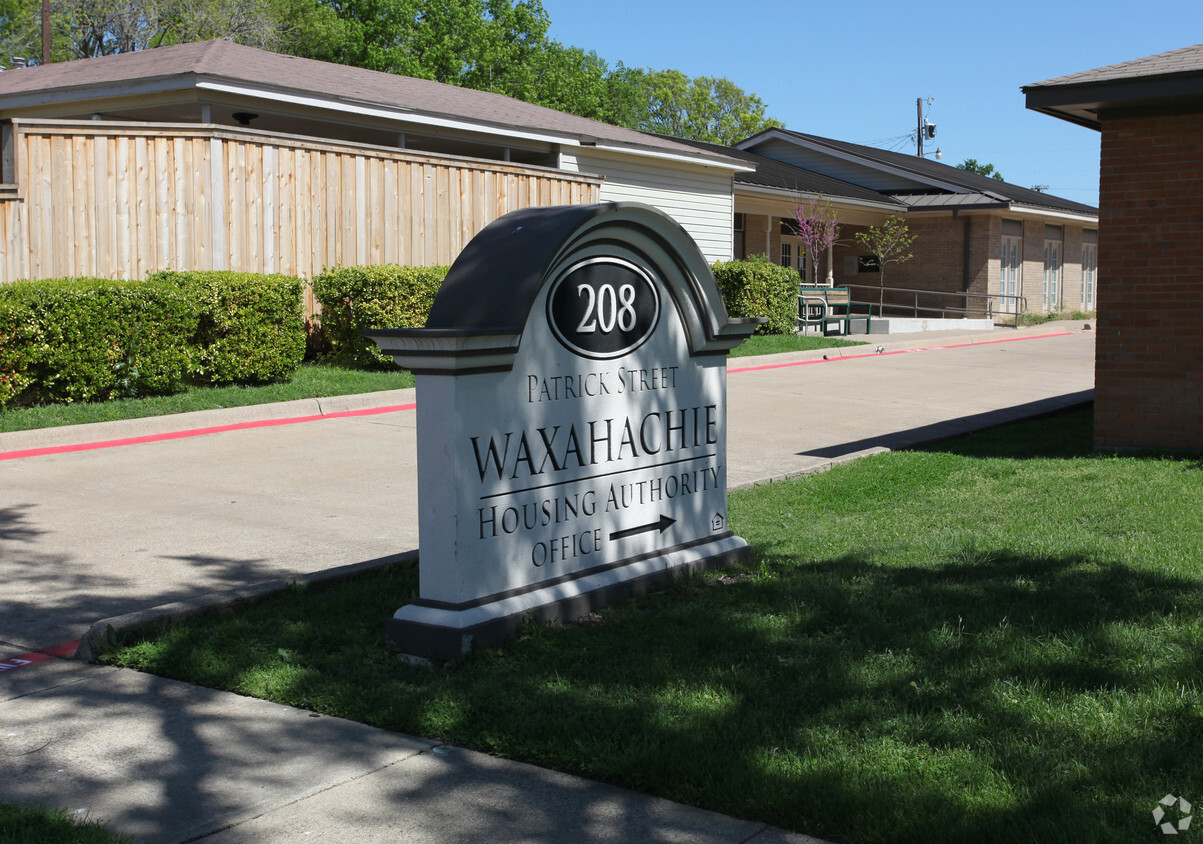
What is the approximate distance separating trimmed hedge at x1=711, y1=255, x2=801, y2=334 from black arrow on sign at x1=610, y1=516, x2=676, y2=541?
55.1 ft

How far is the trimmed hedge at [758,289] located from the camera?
2281cm

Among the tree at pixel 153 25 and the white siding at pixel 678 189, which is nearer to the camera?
the white siding at pixel 678 189

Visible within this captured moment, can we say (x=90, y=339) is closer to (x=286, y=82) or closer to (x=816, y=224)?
(x=286, y=82)

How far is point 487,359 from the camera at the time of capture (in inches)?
188

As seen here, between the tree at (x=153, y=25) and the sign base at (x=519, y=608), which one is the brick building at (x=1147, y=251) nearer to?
the sign base at (x=519, y=608)

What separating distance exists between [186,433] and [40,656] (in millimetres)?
6660

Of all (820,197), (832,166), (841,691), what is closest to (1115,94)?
(841,691)

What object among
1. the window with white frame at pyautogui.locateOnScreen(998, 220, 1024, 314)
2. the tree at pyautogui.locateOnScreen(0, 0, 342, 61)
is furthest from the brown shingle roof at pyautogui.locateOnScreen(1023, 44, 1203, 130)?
the tree at pyautogui.locateOnScreen(0, 0, 342, 61)

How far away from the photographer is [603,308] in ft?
17.8

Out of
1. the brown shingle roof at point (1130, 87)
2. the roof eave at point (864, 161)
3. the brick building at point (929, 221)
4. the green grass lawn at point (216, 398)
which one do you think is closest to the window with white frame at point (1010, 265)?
the brick building at point (929, 221)

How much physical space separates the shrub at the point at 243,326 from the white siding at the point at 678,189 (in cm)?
954

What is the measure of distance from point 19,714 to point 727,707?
2551mm

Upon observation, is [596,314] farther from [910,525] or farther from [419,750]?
[910,525]

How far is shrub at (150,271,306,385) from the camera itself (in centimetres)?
1289
